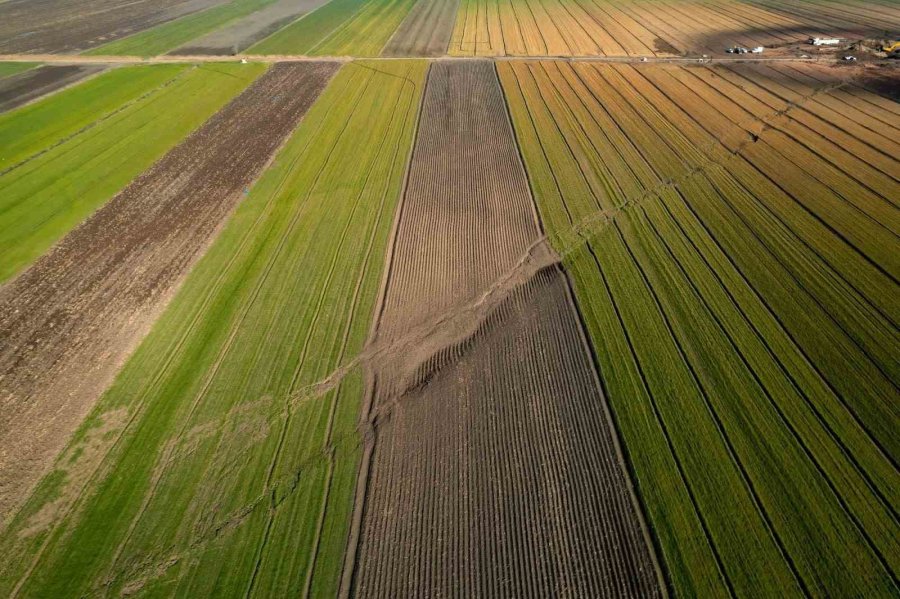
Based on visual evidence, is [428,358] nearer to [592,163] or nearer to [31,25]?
[592,163]

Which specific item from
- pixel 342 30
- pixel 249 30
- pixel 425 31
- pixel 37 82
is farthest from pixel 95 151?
pixel 425 31

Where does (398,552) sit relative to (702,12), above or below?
below

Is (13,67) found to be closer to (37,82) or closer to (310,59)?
(37,82)

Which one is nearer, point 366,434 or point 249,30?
point 366,434

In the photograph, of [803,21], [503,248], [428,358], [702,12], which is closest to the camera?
[428,358]

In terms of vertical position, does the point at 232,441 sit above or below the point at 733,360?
below

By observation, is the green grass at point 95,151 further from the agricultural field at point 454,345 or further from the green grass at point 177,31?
the green grass at point 177,31

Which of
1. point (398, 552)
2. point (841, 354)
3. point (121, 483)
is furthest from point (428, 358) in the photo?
point (841, 354)
